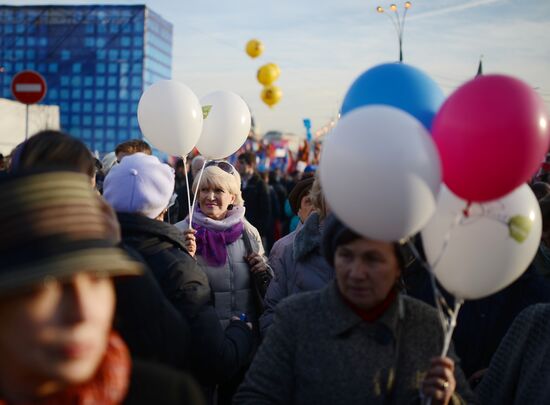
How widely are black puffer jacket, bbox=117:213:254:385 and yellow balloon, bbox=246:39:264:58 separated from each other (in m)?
16.9

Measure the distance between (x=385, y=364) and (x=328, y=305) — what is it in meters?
0.28

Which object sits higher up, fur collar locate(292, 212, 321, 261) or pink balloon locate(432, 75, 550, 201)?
pink balloon locate(432, 75, 550, 201)

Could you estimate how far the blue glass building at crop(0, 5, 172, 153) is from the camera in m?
31.4

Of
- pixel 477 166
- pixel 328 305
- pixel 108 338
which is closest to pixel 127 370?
pixel 108 338

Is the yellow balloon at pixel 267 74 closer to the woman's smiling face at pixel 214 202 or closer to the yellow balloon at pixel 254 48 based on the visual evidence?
the yellow balloon at pixel 254 48

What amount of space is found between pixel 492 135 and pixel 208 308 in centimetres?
131

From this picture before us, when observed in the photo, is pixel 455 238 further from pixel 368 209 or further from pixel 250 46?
pixel 250 46

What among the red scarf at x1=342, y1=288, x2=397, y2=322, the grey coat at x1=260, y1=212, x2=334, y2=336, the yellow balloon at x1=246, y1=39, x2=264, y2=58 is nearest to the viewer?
the red scarf at x1=342, y1=288, x2=397, y2=322

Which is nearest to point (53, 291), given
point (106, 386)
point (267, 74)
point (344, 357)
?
point (106, 386)

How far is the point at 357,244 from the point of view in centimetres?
220

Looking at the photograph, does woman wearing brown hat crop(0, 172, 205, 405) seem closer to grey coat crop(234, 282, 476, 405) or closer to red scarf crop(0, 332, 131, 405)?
red scarf crop(0, 332, 131, 405)

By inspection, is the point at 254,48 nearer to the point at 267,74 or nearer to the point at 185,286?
the point at 267,74

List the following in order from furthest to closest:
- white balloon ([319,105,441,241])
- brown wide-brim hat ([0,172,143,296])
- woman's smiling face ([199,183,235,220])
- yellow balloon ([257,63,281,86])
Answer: yellow balloon ([257,63,281,86])
woman's smiling face ([199,183,235,220])
white balloon ([319,105,441,241])
brown wide-brim hat ([0,172,143,296])

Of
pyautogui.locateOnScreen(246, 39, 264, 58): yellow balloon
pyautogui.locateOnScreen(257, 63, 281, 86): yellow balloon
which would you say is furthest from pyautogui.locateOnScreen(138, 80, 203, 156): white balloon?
pyautogui.locateOnScreen(246, 39, 264, 58): yellow balloon
